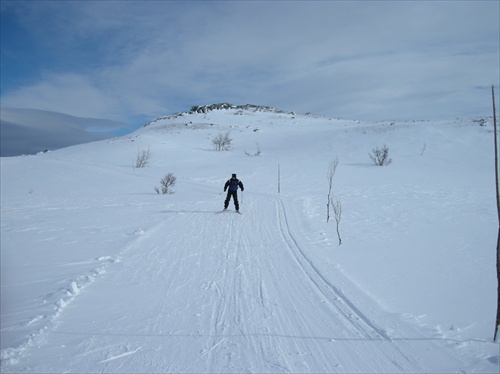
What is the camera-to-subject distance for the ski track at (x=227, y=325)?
3438 millimetres

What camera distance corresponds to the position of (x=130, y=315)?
14.6ft

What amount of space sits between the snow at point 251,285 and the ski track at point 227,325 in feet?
0.07

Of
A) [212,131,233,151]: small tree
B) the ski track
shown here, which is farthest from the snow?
[212,131,233,151]: small tree

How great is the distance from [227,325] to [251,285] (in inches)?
54.9

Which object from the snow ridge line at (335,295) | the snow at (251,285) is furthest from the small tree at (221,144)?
the snow ridge line at (335,295)

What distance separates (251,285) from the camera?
550cm

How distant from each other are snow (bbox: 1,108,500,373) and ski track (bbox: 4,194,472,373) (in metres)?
0.02

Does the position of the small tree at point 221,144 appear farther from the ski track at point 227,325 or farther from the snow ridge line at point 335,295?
the ski track at point 227,325

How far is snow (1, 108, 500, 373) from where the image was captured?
357cm

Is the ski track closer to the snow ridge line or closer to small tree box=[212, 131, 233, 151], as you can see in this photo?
the snow ridge line

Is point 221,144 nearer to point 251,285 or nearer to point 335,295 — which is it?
point 251,285

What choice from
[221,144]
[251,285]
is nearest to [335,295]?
[251,285]

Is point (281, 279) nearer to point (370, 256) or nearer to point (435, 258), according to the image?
point (370, 256)

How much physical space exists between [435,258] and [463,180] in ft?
57.6
